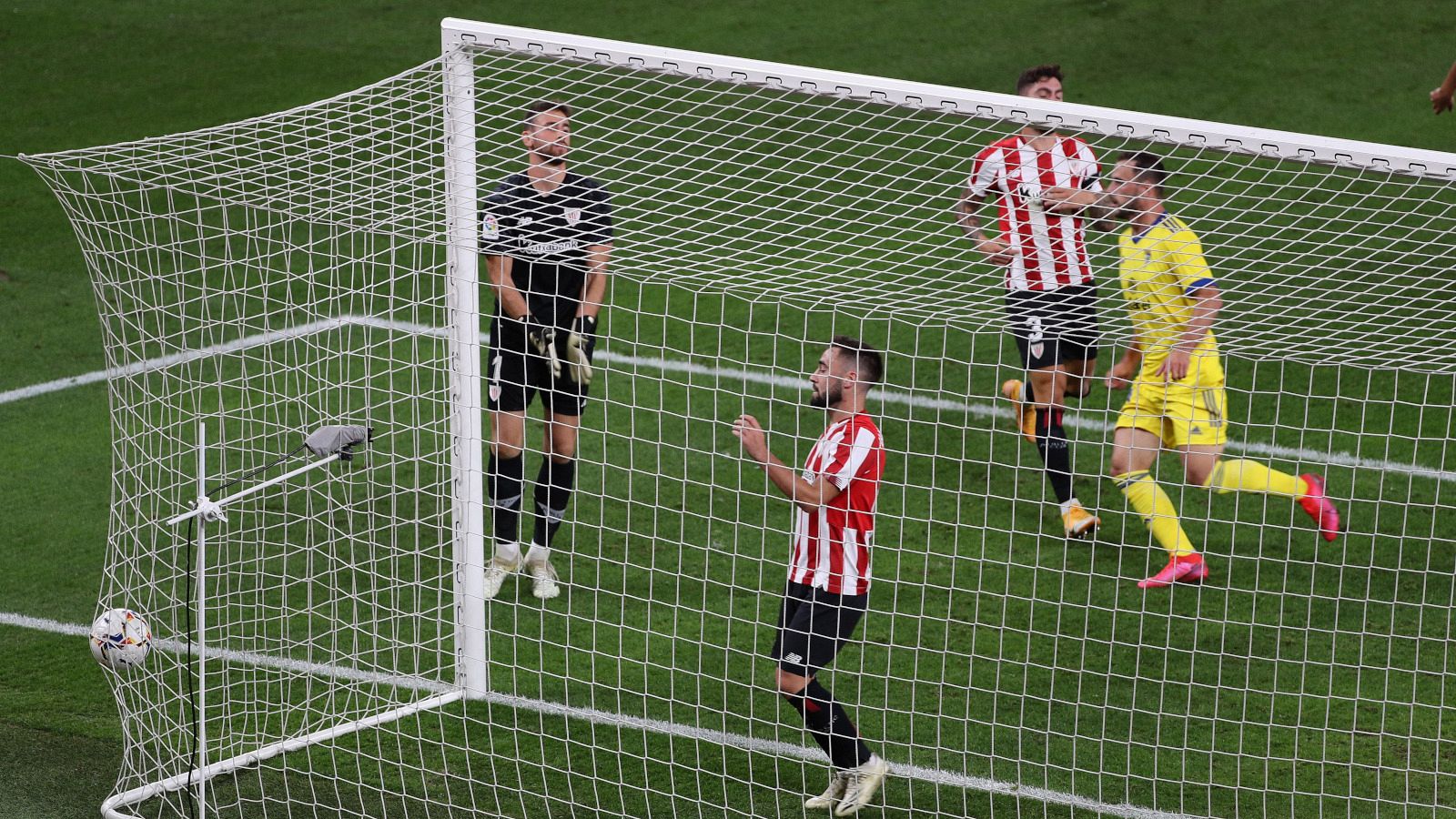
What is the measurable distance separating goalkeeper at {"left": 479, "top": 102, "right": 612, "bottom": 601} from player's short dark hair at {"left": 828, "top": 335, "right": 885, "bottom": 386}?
163cm

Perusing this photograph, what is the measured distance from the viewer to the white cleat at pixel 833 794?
573 cm

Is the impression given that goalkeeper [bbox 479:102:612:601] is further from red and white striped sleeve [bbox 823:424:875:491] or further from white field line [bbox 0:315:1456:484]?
red and white striped sleeve [bbox 823:424:875:491]

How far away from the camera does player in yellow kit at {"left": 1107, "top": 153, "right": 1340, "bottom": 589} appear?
274 inches

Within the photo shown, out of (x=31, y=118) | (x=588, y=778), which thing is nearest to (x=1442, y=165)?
(x=588, y=778)

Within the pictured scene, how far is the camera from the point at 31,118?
13656 millimetres

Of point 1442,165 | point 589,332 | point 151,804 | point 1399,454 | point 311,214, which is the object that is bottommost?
point 151,804

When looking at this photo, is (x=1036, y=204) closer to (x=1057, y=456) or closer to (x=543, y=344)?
(x=1057, y=456)

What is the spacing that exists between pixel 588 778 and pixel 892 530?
7.57 ft

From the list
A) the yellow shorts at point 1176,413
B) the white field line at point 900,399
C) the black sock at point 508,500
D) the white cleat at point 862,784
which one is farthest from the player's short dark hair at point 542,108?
the white cleat at point 862,784

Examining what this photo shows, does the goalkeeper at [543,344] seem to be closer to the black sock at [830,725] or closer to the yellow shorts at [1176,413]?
the black sock at [830,725]

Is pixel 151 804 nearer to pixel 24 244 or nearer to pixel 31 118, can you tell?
pixel 24 244

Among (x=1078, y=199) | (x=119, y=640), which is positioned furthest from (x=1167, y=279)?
(x=119, y=640)

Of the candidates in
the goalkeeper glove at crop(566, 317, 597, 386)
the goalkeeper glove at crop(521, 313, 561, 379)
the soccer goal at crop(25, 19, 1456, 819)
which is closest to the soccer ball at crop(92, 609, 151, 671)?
the soccer goal at crop(25, 19, 1456, 819)

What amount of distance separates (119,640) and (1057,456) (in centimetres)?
412
